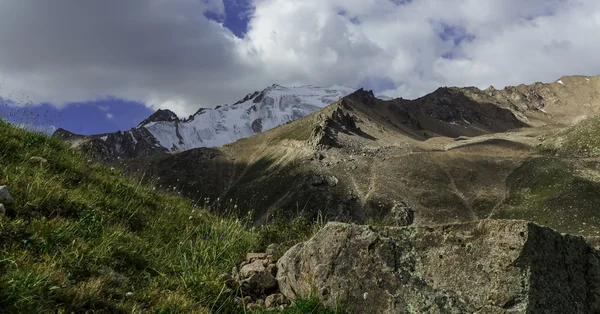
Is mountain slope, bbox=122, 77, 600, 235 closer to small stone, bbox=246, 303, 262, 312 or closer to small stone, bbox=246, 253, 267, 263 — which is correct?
small stone, bbox=246, 253, 267, 263

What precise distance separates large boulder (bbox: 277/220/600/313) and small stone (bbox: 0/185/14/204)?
401cm

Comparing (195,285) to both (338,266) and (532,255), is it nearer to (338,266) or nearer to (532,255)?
(338,266)

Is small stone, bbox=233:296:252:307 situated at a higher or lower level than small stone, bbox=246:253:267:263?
lower

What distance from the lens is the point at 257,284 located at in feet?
19.0

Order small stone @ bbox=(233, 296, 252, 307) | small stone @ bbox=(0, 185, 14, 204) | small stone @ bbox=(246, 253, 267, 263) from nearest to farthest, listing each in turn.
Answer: small stone @ bbox=(0, 185, 14, 204) → small stone @ bbox=(233, 296, 252, 307) → small stone @ bbox=(246, 253, 267, 263)

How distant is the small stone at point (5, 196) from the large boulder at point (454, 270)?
4.01 m

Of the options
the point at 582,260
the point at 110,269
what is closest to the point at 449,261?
the point at 582,260

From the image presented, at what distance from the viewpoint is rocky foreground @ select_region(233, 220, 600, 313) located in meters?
4.45

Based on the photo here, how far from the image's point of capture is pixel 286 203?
381 feet

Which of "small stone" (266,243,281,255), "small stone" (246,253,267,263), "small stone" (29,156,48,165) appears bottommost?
"small stone" (246,253,267,263)

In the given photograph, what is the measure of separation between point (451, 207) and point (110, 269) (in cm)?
10706

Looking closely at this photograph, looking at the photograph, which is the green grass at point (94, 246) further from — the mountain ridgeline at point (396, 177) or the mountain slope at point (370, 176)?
the mountain slope at point (370, 176)

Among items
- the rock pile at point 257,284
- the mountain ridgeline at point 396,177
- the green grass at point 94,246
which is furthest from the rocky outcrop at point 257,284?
the mountain ridgeline at point 396,177

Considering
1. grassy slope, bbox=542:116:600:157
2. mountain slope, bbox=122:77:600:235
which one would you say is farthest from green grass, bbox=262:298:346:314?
grassy slope, bbox=542:116:600:157
